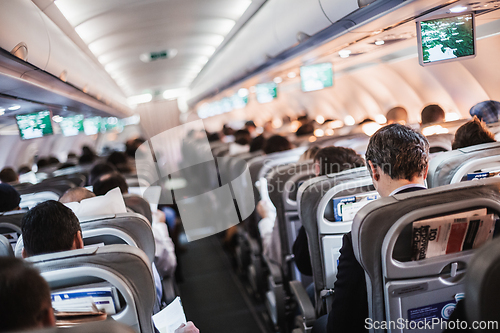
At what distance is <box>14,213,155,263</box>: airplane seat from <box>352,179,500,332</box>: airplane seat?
1341mm

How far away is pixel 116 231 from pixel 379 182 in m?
1.50

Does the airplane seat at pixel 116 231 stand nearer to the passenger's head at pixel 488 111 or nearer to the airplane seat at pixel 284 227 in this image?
the airplane seat at pixel 284 227

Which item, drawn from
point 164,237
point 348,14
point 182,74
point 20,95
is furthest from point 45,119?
point 182,74

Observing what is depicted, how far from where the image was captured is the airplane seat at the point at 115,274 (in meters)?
1.56

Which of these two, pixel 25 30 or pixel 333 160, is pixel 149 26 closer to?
pixel 25 30

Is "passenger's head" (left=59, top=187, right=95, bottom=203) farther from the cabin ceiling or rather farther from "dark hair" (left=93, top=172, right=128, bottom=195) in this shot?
the cabin ceiling

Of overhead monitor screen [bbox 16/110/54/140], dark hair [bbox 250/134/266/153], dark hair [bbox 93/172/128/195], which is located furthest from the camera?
overhead monitor screen [bbox 16/110/54/140]

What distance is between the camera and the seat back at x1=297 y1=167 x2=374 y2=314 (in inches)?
103

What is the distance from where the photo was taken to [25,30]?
3.76 meters

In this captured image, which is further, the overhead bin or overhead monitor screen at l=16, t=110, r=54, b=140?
overhead monitor screen at l=16, t=110, r=54, b=140

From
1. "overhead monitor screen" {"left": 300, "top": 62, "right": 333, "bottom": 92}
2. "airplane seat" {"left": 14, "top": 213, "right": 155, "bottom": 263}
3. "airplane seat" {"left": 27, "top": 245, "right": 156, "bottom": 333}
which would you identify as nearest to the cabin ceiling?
"overhead monitor screen" {"left": 300, "top": 62, "right": 333, "bottom": 92}

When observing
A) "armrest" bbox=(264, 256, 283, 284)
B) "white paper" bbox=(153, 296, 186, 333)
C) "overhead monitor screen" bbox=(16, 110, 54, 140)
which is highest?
"overhead monitor screen" bbox=(16, 110, 54, 140)

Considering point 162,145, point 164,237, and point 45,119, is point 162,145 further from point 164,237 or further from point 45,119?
point 164,237

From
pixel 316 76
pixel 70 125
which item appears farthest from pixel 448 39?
pixel 70 125
